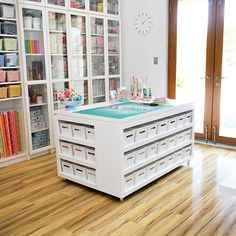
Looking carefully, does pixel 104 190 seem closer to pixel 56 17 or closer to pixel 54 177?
pixel 54 177

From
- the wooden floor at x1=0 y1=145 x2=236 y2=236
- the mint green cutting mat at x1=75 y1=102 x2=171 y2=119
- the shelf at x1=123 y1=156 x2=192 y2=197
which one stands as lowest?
the wooden floor at x1=0 y1=145 x2=236 y2=236

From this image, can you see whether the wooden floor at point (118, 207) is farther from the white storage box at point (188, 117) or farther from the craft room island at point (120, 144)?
the white storage box at point (188, 117)

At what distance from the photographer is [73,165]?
3086 mm

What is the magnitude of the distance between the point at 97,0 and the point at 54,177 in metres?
2.99

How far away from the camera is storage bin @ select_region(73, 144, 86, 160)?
2.94 meters

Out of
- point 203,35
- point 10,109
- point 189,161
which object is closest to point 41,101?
point 10,109

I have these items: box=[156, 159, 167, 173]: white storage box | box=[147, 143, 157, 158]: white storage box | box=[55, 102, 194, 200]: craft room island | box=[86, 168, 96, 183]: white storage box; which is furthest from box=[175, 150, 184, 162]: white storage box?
box=[86, 168, 96, 183]: white storage box

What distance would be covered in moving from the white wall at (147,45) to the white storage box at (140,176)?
2239 mm

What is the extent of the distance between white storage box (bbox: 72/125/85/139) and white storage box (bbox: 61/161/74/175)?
1.15 feet

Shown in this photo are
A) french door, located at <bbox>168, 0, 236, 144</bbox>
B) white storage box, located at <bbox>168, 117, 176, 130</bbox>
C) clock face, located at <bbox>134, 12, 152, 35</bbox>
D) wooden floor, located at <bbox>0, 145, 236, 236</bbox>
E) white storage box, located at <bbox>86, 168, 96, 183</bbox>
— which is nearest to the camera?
wooden floor, located at <bbox>0, 145, 236, 236</bbox>

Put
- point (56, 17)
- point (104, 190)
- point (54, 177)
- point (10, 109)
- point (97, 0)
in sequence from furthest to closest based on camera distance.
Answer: point (97, 0) → point (56, 17) → point (10, 109) → point (54, 177) → point (104, 190)

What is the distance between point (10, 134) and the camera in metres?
3.79

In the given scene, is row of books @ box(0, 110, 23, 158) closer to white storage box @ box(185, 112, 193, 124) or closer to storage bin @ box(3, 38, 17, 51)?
storage bin @ box(3, 38, 17, 51)

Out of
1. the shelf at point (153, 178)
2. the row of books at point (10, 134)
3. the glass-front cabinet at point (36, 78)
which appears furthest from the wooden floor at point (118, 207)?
the glass-front cabinet at point (36, 78)
